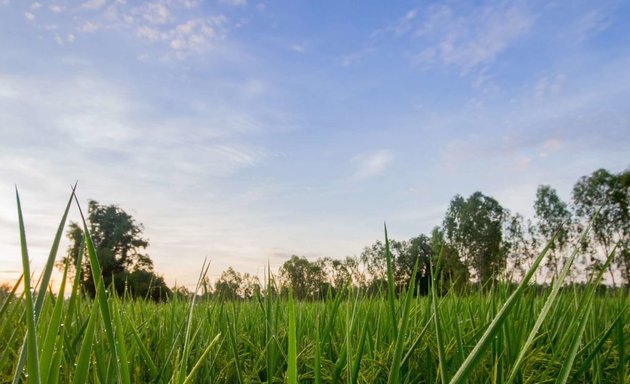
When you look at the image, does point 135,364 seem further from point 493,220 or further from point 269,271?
point 493,220

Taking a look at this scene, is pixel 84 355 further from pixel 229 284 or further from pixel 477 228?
pixel 477 228

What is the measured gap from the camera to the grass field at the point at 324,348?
29.9 inches

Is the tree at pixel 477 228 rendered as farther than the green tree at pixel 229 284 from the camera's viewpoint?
Yes

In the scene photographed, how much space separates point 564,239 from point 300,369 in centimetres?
4236

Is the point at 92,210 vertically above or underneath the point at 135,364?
above

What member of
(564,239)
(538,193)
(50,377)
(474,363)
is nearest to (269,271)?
(50,377)

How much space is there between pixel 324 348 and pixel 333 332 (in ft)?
0.78

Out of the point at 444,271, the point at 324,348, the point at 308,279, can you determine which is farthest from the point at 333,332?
the point at 444,271

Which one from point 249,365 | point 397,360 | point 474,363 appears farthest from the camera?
point 249,365

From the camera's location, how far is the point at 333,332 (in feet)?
7.72

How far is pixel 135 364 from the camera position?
1.86 metres

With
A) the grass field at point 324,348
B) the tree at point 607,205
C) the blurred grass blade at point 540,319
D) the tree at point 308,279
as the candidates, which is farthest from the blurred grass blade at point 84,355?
the tree at point 607,205

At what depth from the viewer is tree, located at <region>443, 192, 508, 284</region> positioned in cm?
4116

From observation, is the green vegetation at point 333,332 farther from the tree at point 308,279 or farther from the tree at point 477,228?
the tree at point 477,228
